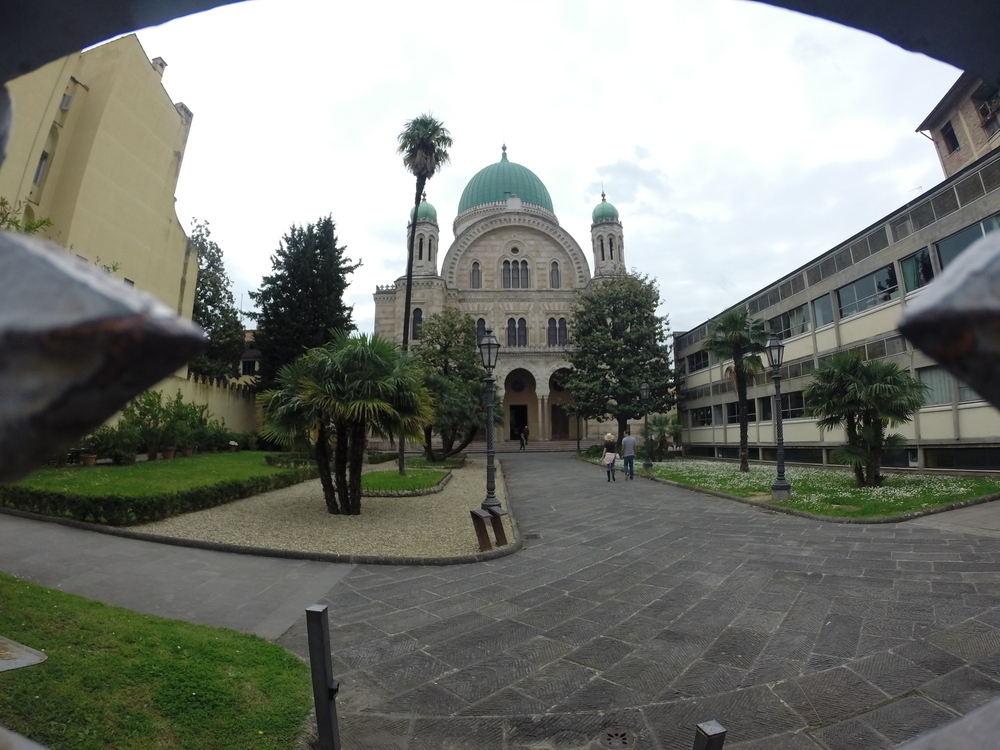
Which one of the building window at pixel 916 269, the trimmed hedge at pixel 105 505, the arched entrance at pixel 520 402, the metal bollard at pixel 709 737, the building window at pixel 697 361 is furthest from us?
the arched entrance at pixel 520 402

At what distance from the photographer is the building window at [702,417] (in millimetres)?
32906

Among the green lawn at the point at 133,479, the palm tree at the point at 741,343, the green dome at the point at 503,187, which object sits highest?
the green dome at the point at 503,187

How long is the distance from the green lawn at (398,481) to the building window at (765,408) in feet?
52.2

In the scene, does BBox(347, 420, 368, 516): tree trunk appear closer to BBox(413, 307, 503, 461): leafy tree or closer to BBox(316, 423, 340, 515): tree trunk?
BBox(316, 423, 340, 515): tree trunk

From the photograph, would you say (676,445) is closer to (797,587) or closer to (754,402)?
(754,402)

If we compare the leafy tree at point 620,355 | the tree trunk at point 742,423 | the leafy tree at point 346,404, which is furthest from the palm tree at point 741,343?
the leafy tree at point 346,404

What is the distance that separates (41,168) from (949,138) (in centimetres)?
3543

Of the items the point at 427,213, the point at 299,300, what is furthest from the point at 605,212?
the point at 299,300

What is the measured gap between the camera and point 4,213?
34.0ft

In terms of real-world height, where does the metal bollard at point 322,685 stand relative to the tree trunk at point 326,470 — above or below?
below

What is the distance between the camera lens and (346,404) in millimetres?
10305

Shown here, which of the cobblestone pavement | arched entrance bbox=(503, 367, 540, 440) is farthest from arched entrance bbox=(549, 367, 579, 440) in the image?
the cobblestone pavement

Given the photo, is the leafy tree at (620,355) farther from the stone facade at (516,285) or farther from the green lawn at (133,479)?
the green lawn at (133,479)

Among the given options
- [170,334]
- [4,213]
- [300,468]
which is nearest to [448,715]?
[170,334]
